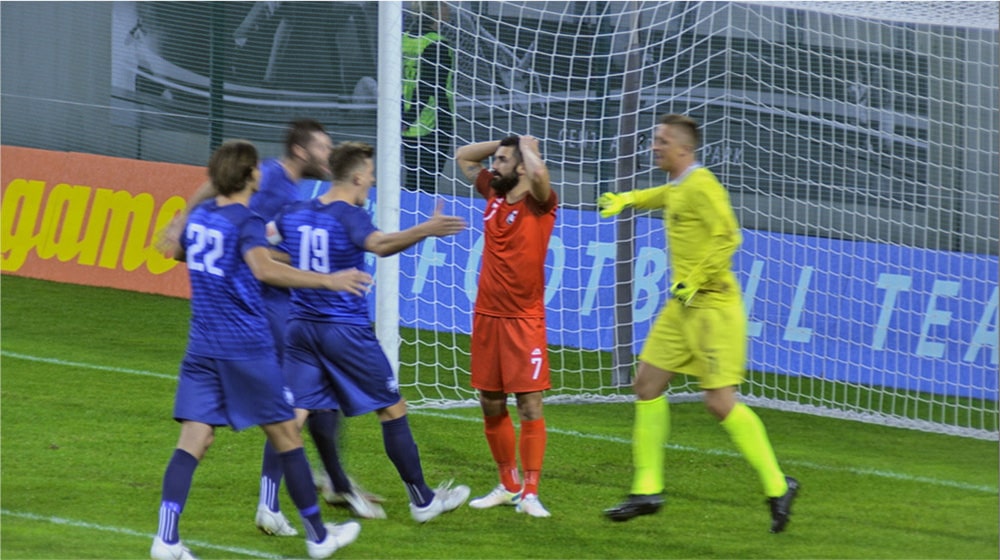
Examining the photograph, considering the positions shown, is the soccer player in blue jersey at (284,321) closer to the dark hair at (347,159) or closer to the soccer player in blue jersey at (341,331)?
the soccer player in blue jersey at (341,331)

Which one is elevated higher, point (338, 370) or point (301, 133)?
point (301, 133)

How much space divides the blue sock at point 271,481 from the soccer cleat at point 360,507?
1.58 ft

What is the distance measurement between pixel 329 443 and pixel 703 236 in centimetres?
199

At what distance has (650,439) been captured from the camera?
22.0 feet

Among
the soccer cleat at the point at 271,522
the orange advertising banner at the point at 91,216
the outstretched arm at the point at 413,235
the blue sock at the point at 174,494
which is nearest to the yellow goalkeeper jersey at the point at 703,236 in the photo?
the outstretched arm at the point at 413,235

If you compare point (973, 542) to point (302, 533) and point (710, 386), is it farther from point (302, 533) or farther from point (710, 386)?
point (302, 533)

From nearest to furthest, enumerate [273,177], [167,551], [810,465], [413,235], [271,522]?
1. [167,551]
2. [413,235]
3. [271,522]
4. [273,177]
5. [810,465]

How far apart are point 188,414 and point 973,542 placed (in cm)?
366

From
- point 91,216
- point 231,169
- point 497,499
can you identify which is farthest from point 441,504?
point 91,216

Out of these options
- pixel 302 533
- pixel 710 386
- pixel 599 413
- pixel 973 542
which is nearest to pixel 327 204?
pixel 302 533

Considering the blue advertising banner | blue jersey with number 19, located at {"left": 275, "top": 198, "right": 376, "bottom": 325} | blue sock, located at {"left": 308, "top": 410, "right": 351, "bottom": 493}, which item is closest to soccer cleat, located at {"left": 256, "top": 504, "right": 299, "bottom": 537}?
blue sock, located at {"left": 308, "top": 410, "right": 351, "bottom": 493}

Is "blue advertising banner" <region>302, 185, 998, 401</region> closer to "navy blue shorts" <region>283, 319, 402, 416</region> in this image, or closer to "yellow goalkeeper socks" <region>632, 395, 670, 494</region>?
"navy blue shorts" <region>283, 319, 402, 416</region>

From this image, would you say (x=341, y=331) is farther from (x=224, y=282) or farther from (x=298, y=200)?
(x=224, y=282)

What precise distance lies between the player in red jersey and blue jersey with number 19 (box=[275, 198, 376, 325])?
0.85 meters
